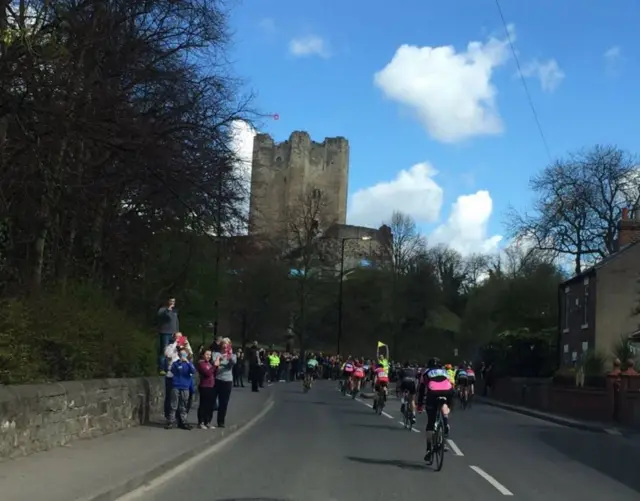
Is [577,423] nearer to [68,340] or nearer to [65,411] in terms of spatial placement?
[68,340]

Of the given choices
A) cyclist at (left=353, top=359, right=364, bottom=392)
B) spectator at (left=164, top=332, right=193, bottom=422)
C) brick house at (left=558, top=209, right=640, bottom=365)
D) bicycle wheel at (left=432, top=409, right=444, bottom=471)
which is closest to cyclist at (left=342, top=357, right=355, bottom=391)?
cyclist at (left=353, top=359, right=364, bottom=392)

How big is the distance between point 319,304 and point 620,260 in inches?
1464

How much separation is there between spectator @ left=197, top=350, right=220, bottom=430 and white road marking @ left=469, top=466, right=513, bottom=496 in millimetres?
6120

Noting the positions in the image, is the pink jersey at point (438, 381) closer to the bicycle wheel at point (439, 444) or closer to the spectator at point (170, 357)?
the bicycle wheel at point (439, 444)

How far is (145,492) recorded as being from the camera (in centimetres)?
1023

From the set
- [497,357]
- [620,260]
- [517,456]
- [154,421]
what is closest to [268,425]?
[154,421]

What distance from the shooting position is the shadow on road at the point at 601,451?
14289 millimetres

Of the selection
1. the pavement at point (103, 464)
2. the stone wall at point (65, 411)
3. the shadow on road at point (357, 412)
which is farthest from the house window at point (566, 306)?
the stone wall at point (65, 411)

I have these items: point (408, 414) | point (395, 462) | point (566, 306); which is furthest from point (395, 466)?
point (566, 306)

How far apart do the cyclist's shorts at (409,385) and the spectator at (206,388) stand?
587 centimetres

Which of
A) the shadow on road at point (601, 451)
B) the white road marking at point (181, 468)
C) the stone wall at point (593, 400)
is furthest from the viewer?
the stone wall at point (593, 400)

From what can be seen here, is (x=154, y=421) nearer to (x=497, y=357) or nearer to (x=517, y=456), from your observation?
(x=517, y=456)

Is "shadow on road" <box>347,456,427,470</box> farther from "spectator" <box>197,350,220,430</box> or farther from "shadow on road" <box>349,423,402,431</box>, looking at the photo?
"shadow on road" <box>349,423,402,431</box>

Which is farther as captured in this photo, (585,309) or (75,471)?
(585,309)
